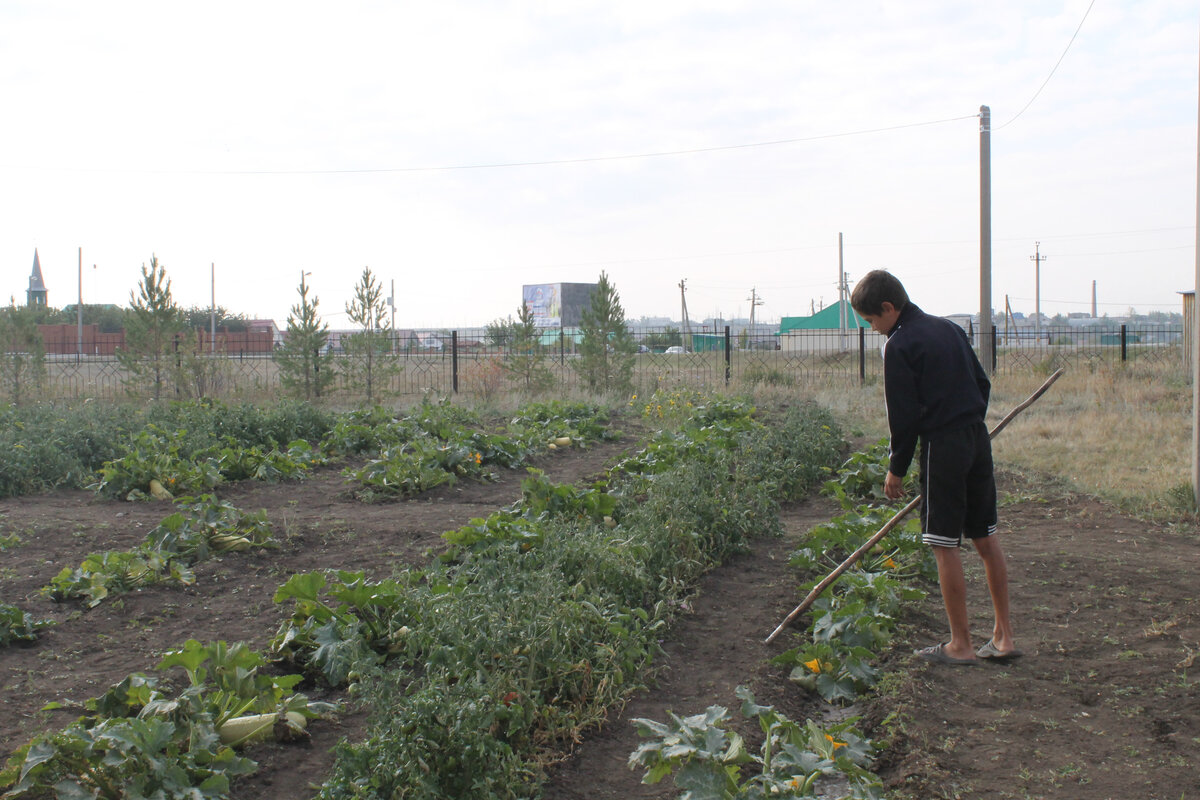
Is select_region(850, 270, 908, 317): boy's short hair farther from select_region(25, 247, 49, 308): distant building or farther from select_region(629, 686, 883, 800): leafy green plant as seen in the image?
select_region(25, 247, 49, 308): distant building

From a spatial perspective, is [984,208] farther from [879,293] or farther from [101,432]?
[101,432]

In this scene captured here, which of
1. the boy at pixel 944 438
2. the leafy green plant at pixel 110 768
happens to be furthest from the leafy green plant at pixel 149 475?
the boy at pixel 944 438

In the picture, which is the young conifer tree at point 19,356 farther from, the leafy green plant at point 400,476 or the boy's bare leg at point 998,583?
the boy's bare leg at point 998,583

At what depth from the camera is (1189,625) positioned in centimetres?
405

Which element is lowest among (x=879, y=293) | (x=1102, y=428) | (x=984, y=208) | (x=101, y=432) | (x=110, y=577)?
(x=110, y=577)

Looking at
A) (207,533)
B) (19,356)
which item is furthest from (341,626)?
(19,356)

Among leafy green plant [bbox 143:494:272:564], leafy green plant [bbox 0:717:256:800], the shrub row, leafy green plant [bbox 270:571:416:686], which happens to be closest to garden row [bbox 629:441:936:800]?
leafy green plant [bbox 270:571:416:686]

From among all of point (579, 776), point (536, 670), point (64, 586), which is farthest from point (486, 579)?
point (64, 586)

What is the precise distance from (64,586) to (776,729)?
3.53 metres

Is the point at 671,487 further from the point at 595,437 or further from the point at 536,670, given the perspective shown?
the point at 595,437

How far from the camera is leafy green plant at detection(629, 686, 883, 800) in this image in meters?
2.39

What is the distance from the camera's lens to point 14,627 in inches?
147

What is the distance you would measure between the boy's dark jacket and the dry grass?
3.93 m

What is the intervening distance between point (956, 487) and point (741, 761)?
1.64 meters
